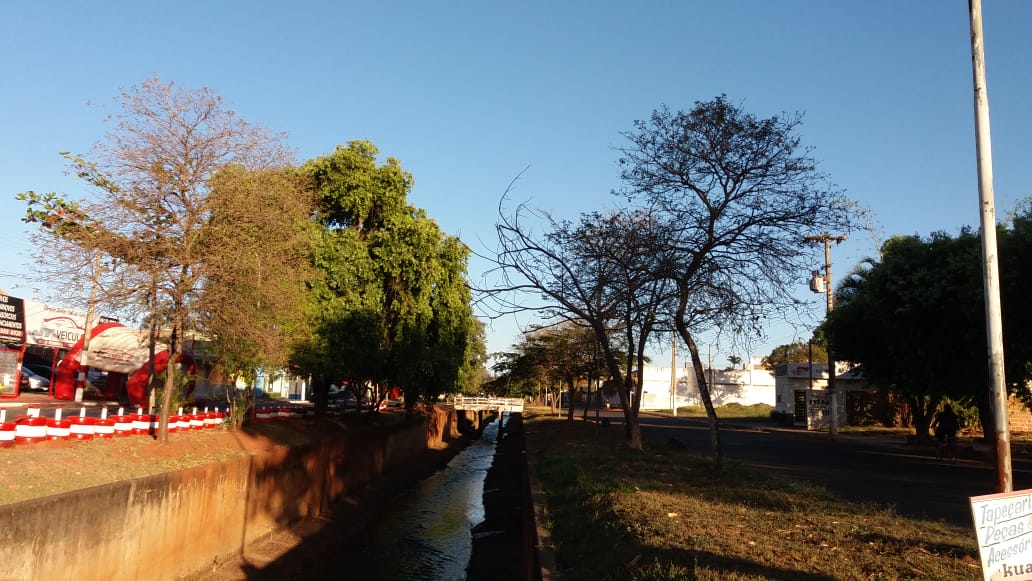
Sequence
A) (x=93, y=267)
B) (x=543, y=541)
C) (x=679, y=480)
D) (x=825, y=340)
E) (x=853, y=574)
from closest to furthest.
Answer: (x=853, y=574), (x=543, y=541), (x=93, y=267), (x=679, y=480), (x=825, y=340)

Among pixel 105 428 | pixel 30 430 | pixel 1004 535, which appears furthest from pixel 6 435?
pixel 1004 535

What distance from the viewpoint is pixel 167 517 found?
11.4 meters

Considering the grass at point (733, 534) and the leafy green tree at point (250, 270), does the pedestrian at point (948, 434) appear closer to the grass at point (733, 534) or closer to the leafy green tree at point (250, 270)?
the grass at point (733, 534)

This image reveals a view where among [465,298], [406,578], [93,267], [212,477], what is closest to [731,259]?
[406,578]

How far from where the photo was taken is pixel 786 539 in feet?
27.0

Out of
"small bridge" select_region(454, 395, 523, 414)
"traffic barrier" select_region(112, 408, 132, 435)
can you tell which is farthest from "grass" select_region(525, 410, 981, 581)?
"small bridge" select_region(454, 395, 523, 414)

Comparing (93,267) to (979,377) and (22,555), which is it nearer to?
(22,555)

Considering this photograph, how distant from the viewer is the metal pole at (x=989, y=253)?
7.56 metres

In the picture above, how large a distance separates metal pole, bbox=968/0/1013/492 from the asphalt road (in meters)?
1.90

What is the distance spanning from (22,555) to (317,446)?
11.3 metres

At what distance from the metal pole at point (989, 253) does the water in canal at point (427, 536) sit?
11.4 m

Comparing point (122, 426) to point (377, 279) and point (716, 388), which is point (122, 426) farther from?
point (716, 388)

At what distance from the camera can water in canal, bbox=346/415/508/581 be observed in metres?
16.3

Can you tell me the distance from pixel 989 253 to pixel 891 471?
14.3 meters
